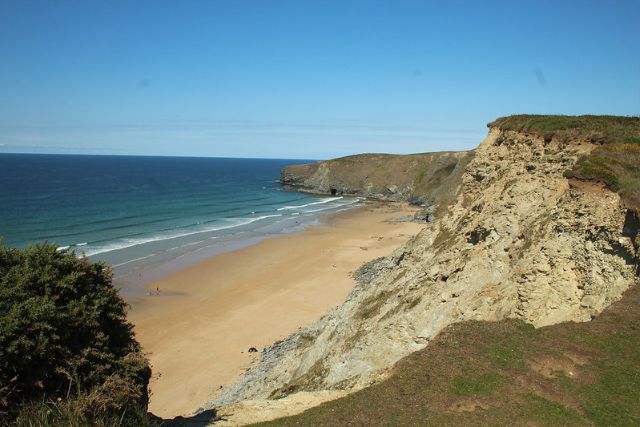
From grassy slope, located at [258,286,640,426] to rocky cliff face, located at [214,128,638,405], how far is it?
47.8 inches

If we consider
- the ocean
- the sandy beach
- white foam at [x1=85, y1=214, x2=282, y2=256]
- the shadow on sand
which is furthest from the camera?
white foam at [x1=85, y1=214, x2=282, y2=256]

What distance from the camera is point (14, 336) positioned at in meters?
10.3

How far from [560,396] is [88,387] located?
12.6 m

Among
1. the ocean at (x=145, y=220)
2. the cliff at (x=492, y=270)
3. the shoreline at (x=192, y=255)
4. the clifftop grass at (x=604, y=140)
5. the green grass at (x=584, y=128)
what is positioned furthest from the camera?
the ocean at (x=145, y=220)

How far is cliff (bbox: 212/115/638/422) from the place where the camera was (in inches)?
624

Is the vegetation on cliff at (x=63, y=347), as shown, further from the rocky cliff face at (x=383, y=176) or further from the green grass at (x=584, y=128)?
the rocky cliff face at (x=383, y=176)

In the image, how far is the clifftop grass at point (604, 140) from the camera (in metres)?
16.5

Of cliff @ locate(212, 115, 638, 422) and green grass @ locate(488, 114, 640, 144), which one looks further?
green grass @ locate(488, 114, 640, 144)

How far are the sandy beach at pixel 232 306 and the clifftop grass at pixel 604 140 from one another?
56.7 ft

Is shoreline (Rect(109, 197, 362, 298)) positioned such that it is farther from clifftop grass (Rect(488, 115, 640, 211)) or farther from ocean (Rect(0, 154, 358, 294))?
clifftop grass (Rect(488, 115, 640, 211))

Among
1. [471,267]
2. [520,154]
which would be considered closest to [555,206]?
[471,267]

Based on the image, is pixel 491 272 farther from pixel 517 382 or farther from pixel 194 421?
pixel 194 421

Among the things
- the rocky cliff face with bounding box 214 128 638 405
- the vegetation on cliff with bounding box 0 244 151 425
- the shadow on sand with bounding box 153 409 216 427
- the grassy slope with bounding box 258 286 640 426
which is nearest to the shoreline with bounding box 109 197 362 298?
the rocky cliff face with bounding box 214 128 638 405

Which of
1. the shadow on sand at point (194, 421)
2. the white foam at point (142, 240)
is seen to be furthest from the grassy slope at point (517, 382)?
the white foam at point (142, 240)
